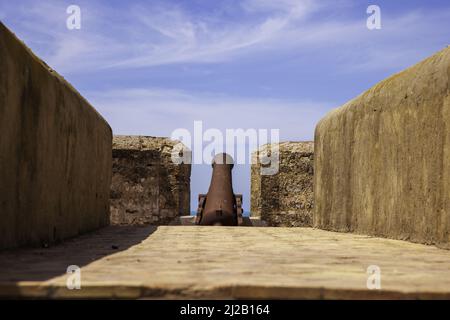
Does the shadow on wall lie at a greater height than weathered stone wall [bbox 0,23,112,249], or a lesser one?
lesser

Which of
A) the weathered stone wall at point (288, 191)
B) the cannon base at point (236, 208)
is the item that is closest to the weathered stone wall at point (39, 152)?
the cannon base at point (236, 208)

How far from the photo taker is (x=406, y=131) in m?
5.55

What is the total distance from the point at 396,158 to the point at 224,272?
129 inches

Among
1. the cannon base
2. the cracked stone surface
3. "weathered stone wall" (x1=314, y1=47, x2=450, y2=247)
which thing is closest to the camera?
the cracked stone surface

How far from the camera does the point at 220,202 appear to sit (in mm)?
10641

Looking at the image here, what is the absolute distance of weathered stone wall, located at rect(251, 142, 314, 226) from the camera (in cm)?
1335

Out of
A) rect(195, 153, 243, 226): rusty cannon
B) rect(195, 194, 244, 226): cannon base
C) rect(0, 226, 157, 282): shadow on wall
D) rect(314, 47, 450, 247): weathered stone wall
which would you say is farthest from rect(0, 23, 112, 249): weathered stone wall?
rect(195, 194, 244, 226): cannon base

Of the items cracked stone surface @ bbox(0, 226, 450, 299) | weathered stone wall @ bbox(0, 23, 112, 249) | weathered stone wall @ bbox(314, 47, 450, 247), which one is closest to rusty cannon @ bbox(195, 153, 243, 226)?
weathered stone wall @ bbox(314, 47, 450, 247)

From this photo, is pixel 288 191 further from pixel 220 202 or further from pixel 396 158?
pixel 396 158

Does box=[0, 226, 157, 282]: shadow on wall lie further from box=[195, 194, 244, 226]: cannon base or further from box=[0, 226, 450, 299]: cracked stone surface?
box=[195, 194, 244, 226]: cannon base

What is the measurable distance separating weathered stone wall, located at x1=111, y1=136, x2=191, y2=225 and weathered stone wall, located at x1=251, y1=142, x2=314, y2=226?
170 cm

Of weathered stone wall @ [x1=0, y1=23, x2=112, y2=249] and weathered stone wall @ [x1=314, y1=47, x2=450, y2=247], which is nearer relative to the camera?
weathered stone wall @ [x1=0, y1=23, x2=112, y2=249]

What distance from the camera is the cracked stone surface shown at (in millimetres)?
2443

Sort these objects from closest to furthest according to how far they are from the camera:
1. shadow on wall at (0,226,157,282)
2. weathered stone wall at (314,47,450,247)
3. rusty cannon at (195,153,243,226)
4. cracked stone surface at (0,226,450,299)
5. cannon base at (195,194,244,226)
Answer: cracked stone surface at (0,226,450,299) < shadow on wall at (0,226,157,282) < weathered stone wall at (314,47,450,247) < rusty cannon at (195,153,243,226) < cannon base at (195,194,244,226)
